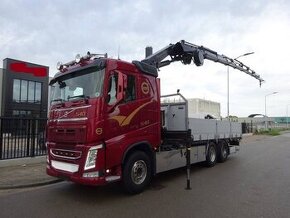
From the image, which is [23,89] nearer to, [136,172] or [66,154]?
[66,154]

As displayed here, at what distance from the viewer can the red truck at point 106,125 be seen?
686 cm

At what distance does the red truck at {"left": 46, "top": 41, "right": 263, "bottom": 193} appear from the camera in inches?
270

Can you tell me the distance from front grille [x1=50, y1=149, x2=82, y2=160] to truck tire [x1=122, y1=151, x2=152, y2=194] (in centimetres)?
117

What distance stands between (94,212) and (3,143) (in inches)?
259

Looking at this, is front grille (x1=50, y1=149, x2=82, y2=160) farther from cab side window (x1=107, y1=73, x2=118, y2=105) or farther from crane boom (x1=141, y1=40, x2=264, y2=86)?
crane boom (x1=141, y1=40, x2=264, y2=86)

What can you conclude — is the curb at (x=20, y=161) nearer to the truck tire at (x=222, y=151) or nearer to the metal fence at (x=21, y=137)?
the metal fence at (x=21, y=137)

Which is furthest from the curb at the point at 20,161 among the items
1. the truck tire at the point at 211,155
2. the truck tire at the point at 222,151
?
the truck tire at the point at 222,151

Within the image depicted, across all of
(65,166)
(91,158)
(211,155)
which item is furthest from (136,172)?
(211,155)

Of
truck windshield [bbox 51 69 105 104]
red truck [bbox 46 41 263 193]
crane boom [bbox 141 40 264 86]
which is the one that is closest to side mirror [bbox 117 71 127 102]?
red truck [bbox 46 41 263 193]

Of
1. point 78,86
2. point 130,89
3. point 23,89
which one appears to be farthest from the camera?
point 23,89

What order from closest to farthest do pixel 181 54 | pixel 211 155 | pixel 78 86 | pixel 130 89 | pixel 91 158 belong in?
pixel 91 158
pixel 78 86
pixel 130 89
pixel 181 54
pixel 211 155

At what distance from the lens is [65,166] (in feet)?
24.2

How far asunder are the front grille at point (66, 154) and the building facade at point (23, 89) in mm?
29796

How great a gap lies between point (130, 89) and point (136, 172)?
204 centimetres
